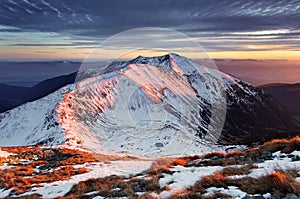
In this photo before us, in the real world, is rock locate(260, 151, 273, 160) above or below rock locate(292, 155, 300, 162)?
below

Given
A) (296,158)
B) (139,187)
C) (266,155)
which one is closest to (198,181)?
(139,187)

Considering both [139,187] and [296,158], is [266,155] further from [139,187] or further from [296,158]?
[139,187]

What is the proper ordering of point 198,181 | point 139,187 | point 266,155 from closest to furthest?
1. point 198,181
2. point 139,187
3. point 266,155

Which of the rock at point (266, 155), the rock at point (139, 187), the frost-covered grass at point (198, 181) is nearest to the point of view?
the frost-covered grass at point (198, 181)

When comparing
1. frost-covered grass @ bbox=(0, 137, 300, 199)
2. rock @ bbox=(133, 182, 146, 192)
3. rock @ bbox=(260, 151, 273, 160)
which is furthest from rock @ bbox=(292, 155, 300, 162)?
rock @ bbox=(133, 182, 146, 192)

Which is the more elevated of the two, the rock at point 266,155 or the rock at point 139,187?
the rock at point 266,155

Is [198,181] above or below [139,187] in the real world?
above

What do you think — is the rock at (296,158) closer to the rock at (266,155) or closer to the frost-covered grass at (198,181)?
the frost-covered grass at (198,181)

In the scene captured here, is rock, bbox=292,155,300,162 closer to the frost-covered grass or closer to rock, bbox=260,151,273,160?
the frost-covered grass

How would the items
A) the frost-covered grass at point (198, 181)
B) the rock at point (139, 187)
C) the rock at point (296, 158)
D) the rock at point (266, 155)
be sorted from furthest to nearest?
the rock at point (266, 155)
the rock at point (296, 158)
the rock at point (139, 187)
the frost-covered grass at point (198, 181)

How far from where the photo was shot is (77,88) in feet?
564

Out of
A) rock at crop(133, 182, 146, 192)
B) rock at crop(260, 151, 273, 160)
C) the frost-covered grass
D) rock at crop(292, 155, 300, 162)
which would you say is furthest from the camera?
rock at crop(260, 151, 273, 160)

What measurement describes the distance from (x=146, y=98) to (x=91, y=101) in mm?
45192

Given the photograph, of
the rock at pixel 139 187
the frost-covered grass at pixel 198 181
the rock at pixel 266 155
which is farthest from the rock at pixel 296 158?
the rock at pixel 139 187
